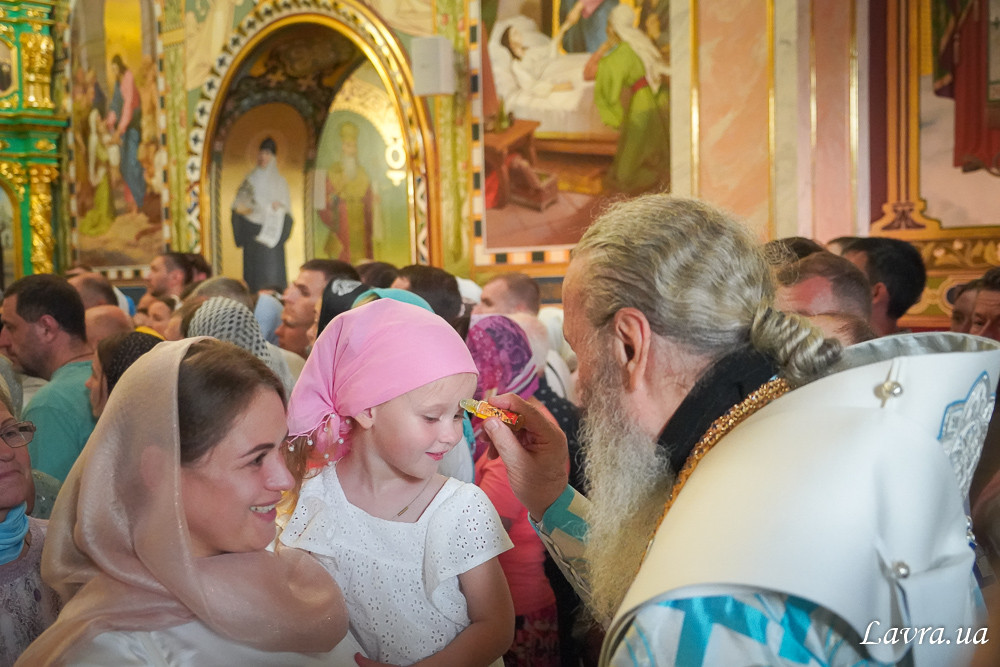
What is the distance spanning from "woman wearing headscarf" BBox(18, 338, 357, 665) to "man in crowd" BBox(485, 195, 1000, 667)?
2.14 feet

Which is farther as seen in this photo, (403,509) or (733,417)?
(403,509)

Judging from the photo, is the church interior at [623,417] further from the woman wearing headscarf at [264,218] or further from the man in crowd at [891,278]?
the woman wearing headscarf at [264,218]

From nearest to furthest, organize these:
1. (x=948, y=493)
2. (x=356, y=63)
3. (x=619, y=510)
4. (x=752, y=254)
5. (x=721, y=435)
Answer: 1. (x=948, y=493)
2. (x=721, y=435)
3. (x=752, y=254)
4. (x=619, y=510)
5. (x=356, y=63)

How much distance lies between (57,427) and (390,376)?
6.20 ft

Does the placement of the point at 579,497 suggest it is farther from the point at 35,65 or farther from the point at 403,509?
the point at 35,65

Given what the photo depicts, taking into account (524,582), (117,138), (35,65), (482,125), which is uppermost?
(35,65)

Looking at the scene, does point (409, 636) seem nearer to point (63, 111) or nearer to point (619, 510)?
point (619, 510)

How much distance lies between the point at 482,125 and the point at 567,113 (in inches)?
37.5

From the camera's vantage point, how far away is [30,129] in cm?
1480

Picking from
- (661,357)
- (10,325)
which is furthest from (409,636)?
(10,325)

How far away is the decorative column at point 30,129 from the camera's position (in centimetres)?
1480

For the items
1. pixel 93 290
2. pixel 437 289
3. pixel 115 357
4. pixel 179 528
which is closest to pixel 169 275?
pixel 93 290

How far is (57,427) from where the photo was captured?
3.54 m

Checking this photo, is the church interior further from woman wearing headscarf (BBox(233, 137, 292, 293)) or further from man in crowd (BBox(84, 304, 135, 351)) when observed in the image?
woman wearing headscarf (BBox(233, 137, 292, 293))
